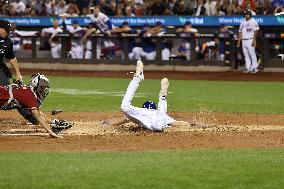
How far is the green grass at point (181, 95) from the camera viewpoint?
54.9 ft

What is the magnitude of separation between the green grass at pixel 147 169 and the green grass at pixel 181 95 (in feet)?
20.7

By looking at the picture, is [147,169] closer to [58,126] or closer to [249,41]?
[58,126]

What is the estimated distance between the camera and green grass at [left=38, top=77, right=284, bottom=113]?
1673 centimetres

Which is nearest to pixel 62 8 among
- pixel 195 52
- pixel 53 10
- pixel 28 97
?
pixel 53 10

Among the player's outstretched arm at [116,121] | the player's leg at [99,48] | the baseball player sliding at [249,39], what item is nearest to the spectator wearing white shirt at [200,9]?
the baseball player sliding at [249,39]

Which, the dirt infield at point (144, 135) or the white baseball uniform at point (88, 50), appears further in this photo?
the white baseball uniform at point (88, 50)

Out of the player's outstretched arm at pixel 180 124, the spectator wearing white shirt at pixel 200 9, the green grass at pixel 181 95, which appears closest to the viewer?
the player's outstretched arm at pixel 180 124

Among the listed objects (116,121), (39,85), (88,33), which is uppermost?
(39,85)

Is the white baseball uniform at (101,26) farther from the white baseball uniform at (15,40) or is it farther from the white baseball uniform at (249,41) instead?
the white baseball uniform at (249,41)

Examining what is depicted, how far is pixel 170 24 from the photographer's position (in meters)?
28.9

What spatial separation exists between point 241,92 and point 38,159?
38.6 ft

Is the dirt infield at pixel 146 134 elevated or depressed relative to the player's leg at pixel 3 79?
depressed

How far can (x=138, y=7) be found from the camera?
30109 millimetres

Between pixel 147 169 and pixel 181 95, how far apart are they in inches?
435
